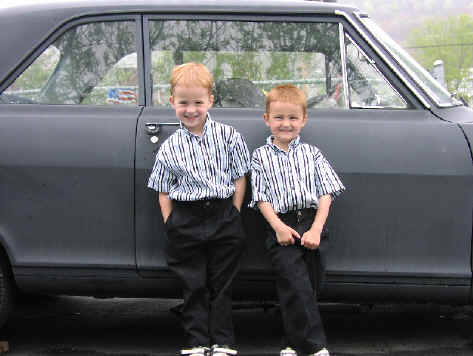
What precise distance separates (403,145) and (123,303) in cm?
252

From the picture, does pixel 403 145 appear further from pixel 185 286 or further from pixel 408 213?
pixel 185 286

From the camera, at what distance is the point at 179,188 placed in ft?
9.95

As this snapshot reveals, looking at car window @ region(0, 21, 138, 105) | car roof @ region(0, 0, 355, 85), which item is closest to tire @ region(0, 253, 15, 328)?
car window @ region(0, 21, 138, 105)

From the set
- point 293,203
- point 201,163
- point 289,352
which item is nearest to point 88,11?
point 201,163

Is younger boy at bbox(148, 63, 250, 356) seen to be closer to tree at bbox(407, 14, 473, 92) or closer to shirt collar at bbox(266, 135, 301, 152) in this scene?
shirt collar at bbox(266, 135, 301, 152)

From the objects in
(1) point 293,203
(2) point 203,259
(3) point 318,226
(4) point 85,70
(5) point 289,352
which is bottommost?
(5) point 289,352

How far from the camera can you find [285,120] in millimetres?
2982

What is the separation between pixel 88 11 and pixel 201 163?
42.5 inches

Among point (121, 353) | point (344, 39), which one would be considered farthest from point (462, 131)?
point (121, 353)

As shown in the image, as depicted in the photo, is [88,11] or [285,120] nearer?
[285,120]

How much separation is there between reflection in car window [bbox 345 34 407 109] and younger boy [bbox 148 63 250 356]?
0.70 m

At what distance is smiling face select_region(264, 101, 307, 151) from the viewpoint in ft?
9.77

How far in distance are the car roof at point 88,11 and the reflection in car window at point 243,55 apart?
3.0 inches

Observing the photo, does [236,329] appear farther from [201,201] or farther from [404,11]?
[404,11]
